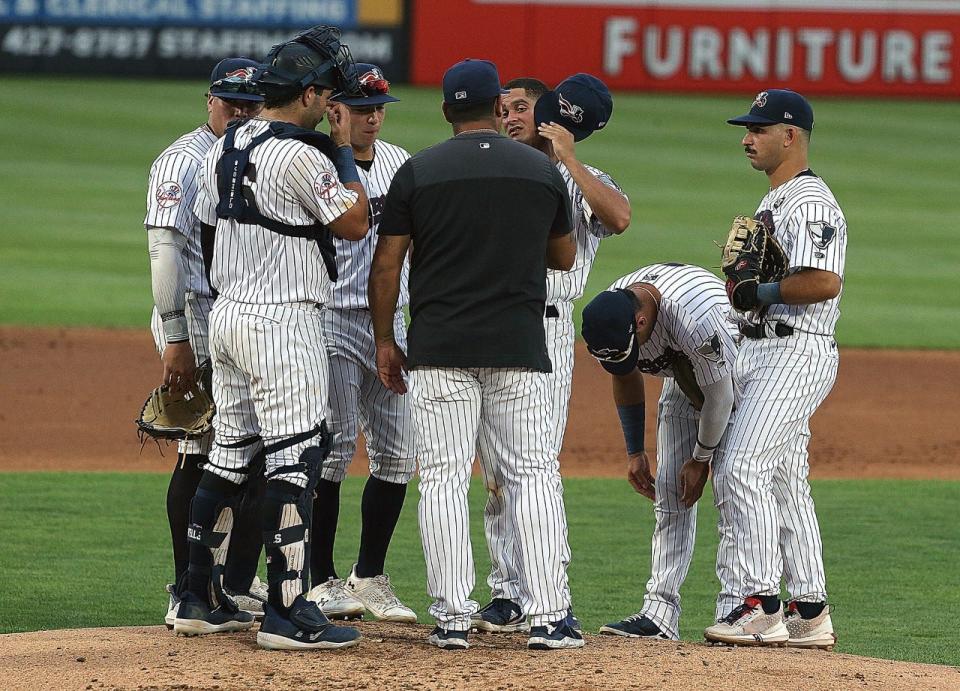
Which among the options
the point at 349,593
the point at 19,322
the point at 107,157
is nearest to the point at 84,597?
the point at 349,593

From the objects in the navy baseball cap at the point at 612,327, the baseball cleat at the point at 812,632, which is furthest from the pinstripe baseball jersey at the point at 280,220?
the baseball cleat at the point at 812,632

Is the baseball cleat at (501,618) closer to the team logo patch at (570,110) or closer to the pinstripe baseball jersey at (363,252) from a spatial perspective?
the pinstripe baseball jersey at (363,252)

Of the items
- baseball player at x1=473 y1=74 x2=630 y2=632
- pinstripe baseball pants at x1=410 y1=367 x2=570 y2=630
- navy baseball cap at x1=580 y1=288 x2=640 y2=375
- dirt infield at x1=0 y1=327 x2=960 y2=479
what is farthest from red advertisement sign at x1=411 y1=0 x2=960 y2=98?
pinstripe baseball pants at x1=410 y1=367 x2=570 y2=630

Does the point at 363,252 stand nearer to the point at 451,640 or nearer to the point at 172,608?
the point at 172,608

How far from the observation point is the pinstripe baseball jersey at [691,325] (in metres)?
5.50

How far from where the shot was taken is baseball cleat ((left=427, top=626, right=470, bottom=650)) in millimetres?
5059

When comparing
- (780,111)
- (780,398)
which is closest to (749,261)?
(780,398)

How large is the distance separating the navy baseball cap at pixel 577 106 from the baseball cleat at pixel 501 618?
183 centimetres

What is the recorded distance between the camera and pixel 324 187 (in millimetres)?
4883

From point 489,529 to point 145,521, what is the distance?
280cm

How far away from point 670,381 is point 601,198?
0.90 m

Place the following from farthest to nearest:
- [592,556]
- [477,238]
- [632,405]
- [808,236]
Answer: [592,556], [632,405], [808,236], [477,238]

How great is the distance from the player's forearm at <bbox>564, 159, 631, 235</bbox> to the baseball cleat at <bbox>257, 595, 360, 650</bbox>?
5.82ft

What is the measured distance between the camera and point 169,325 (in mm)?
5523
